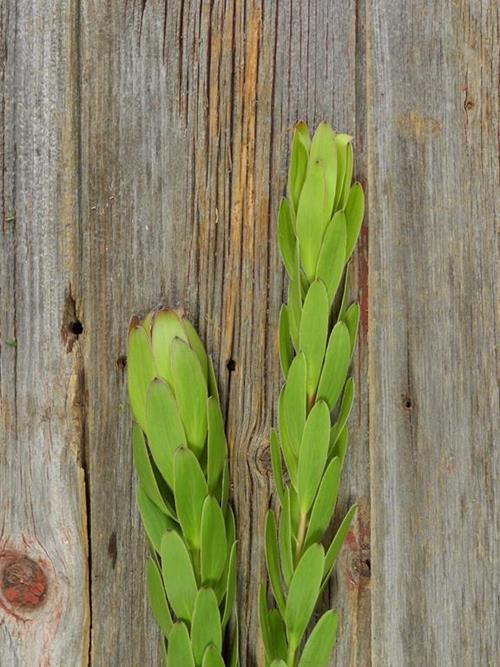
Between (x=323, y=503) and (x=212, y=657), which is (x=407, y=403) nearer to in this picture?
(x=323, y=503)

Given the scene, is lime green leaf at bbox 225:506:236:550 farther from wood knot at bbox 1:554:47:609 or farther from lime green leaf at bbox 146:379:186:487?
wood knot at bbox 1:554:47:609

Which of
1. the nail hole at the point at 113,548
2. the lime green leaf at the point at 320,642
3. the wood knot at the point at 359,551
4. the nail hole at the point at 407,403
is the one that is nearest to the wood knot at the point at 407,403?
the nail hole at the point at 407,403

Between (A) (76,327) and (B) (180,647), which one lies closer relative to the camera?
(B) (180,647)

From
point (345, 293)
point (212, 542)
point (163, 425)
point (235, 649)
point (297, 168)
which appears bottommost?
point (235, 649)

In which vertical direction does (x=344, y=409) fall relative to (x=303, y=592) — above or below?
above

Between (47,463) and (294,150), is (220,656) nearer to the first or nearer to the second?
(47,463)

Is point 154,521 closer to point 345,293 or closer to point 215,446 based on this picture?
point 215,446

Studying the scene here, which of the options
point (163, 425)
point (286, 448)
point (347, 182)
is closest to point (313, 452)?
point (286, 448)

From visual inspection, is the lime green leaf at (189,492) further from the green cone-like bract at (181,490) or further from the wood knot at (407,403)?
the wood knot at (407,403)
